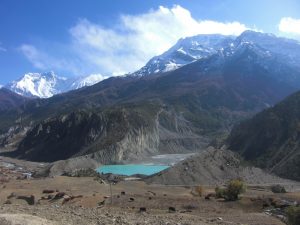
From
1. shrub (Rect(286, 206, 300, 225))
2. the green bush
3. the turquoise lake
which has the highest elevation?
the turquoise lake

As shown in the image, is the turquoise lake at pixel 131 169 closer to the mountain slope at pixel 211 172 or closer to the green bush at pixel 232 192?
the mountain slope at pixel 211 172

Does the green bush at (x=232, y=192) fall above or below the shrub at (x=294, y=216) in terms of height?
above

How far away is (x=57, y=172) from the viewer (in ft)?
498

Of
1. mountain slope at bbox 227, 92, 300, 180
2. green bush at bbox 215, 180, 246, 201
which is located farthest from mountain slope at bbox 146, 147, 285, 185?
green bush at bbox 215, 180, 246, 201

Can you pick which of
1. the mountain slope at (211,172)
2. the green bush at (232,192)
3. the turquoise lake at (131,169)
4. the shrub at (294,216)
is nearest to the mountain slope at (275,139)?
the mountain slope at (211,172)

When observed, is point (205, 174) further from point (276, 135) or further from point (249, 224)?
point (249, 224)

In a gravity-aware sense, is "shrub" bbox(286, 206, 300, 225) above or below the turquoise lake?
below

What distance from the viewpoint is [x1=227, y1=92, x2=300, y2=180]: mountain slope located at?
126 m

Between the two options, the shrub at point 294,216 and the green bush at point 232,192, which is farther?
the green bush at point 232,192

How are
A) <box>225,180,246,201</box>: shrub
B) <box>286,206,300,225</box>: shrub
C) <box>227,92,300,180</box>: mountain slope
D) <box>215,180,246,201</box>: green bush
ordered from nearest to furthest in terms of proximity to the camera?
<box>286,206,300,225</box>: shrub → <box>225,180,246,201</box>: shrub → <box>215,180,246,201</box>: green bush → <box>227,92,300,180</box>: mountain slope

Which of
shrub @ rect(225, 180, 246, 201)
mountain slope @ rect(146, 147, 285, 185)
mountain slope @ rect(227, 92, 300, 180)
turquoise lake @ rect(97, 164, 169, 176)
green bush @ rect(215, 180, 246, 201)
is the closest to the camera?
shrub @ rect(225, 180, 246, 201)

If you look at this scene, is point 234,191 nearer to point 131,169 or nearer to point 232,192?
point 232,192

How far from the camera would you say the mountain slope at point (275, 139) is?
12617 centimetres

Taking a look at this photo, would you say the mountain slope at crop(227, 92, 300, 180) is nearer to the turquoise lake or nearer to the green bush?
the turquoise lake
